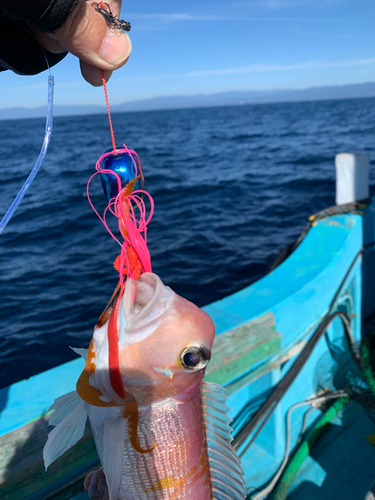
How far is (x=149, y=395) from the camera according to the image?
56.8 inches

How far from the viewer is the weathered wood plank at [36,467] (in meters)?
1.83

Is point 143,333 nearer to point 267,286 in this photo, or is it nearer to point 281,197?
point 267,286

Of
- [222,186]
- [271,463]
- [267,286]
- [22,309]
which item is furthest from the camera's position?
[222,186]

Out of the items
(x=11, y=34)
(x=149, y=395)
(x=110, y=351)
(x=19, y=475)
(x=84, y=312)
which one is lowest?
(x=84, y=312)

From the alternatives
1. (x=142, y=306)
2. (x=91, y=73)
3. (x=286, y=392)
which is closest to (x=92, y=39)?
(x=91, y=73)

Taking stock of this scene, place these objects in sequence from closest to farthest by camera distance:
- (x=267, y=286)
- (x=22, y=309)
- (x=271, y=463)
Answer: (x=271, y=463) → (x=267, y=286) → (x=22, y=309)

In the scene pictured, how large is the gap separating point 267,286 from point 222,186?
14.1m

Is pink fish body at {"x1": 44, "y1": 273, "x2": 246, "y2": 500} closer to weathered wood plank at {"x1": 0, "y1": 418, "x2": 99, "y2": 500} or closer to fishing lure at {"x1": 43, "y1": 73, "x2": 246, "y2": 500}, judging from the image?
fishing lure at {"x1": 43, "y1": 73, "x2": 246, "y2": 500}

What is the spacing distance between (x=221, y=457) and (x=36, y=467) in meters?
0.88

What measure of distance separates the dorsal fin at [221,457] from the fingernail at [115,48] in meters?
1.37

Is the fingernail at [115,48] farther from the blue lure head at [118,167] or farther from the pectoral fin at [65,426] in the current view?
the pectoral fin at [65,426]

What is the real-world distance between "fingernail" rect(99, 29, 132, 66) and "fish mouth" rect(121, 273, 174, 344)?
2.55 feet

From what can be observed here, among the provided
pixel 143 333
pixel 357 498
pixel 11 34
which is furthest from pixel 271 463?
pixel 11 34

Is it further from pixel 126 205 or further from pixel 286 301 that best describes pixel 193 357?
pixel 286 301
